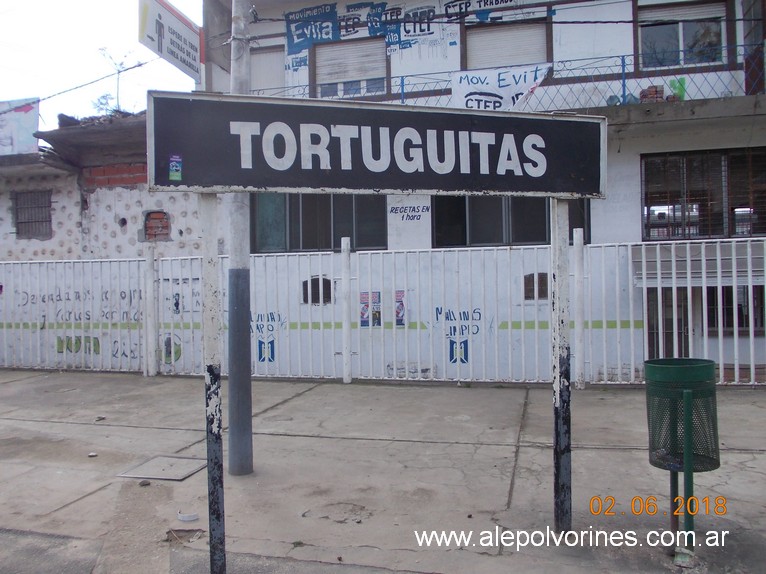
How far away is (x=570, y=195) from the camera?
421 centimetres

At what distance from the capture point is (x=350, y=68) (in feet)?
41.4

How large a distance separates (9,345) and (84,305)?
1965mm

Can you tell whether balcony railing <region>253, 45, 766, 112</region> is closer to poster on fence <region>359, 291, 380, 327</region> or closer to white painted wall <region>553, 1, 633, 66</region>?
white painted wall <region>553, 1, 633, 66</region>

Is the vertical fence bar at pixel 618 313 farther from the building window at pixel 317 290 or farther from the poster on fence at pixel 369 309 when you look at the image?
the building window at pixel 317 290

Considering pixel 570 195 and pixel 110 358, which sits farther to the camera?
pixel 110 358

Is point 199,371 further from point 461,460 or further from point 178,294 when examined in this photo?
point 461,460

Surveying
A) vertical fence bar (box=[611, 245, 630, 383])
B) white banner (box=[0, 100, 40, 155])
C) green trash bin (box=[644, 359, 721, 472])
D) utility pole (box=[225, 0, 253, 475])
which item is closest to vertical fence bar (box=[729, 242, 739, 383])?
vertical fence bar (box=[611, 245, 630, 383])

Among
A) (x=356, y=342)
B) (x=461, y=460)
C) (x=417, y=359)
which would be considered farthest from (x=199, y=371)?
(x=461, y=460)

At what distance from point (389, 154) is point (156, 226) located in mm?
10447

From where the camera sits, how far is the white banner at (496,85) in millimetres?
10727

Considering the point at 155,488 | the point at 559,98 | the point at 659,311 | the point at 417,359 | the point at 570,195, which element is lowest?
the point at 155,488

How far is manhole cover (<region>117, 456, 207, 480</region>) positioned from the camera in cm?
560

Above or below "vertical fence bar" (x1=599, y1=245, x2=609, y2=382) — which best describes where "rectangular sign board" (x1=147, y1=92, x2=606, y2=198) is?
above

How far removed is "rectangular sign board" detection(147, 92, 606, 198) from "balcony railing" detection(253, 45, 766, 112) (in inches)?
258
